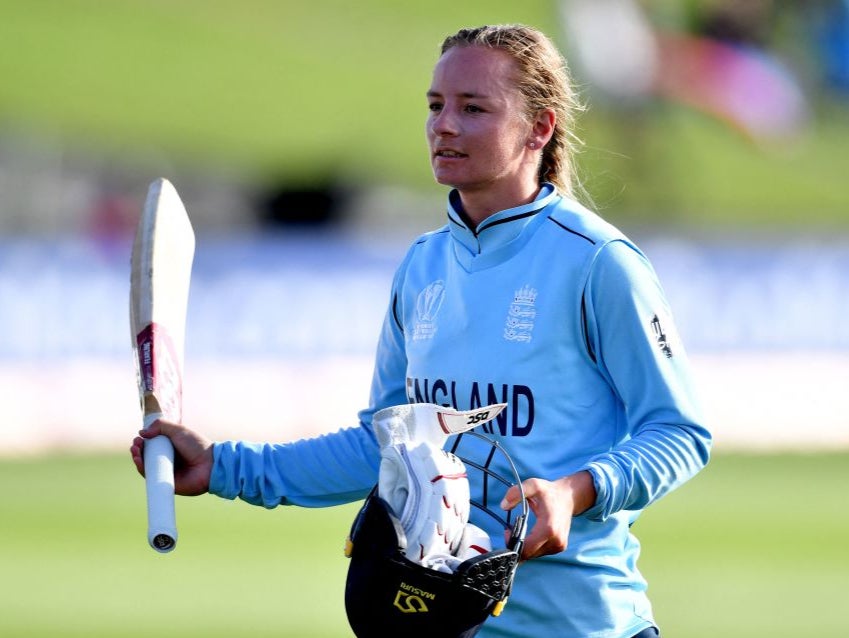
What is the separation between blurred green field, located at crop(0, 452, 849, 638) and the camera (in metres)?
7.82

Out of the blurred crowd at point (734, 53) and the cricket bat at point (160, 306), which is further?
the blurred crowd at point (734, 53)

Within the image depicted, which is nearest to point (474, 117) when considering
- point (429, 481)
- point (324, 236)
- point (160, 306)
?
point (429, 481)

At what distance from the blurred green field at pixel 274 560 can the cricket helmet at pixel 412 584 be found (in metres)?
4.54

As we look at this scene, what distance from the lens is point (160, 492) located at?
3371mm

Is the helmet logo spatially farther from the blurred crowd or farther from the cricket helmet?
the blurred crowd

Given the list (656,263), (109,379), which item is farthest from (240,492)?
(656,263)

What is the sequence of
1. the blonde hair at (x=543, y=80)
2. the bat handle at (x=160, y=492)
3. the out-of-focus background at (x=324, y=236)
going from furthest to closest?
the out-of-focus background at (x=324, y=236) → the blonde hair at (x=543, y=80) → the bat handle at (x=160, y=492)

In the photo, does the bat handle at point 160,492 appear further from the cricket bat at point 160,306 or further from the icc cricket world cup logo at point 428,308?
the icc cricket world cup logo at point 428,308

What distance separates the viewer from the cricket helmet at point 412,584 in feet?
9.60

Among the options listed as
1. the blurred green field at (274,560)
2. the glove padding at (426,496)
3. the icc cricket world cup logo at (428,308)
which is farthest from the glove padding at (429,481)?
the blurred green field at (274,560)

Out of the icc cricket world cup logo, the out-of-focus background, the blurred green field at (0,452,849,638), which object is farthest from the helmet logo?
the blurred green field at (0,452,849,638)

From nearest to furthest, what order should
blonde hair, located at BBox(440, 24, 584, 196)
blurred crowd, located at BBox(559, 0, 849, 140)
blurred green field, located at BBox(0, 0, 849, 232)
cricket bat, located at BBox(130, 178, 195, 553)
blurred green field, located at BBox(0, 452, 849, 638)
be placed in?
blonde hair, located at BBox(440, 24, 584, 196) < cricket bat, located at BBox(130, 178, 195, 553) < blurred green field, located at BBox(0, 452, 849, 638) < blurred green field, located at BBox(0, 0, 849, 232) < blurred crowd, located at BBox(559, 0, 849, 140)

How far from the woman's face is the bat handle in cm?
85

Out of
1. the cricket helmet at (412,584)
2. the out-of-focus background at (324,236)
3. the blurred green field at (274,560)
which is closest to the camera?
the cricket helmet at (412,584)
